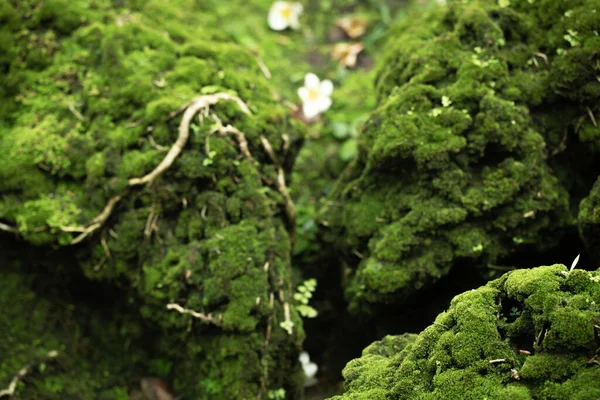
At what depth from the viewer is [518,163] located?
142 inches

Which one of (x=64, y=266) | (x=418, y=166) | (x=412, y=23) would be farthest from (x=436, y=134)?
(x=64, y=266)

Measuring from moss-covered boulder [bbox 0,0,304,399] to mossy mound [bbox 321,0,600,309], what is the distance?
0.72 m

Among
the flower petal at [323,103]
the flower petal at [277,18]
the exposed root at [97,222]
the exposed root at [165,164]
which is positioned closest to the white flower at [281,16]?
the flower petal at [277,18]

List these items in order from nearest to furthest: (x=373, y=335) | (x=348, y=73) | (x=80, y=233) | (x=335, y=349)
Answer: (x=80, y=233) < (x=373, y=335) < (x=335, y=349) < (x=348, y=73)

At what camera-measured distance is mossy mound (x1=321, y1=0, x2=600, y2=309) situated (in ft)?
11.9

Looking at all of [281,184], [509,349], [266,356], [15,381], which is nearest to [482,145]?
[281,184]

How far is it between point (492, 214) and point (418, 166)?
557mm

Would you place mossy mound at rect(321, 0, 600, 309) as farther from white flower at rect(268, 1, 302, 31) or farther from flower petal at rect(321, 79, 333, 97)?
white flower at rect(268, 1, 302, 31)

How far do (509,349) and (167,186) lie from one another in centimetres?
249

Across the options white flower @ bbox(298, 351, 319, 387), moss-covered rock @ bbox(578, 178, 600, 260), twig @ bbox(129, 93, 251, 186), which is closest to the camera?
moss-covered rock @ bbox(578, 178, 600, 260)

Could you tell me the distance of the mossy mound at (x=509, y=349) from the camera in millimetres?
2213

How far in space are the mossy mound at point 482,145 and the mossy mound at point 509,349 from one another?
1.02m

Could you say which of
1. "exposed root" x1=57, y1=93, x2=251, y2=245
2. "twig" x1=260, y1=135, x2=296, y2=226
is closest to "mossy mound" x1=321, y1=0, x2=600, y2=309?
"twig" x1=260, y1=135, x2=296, y2=226

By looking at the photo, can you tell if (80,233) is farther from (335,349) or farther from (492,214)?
(492,214)
